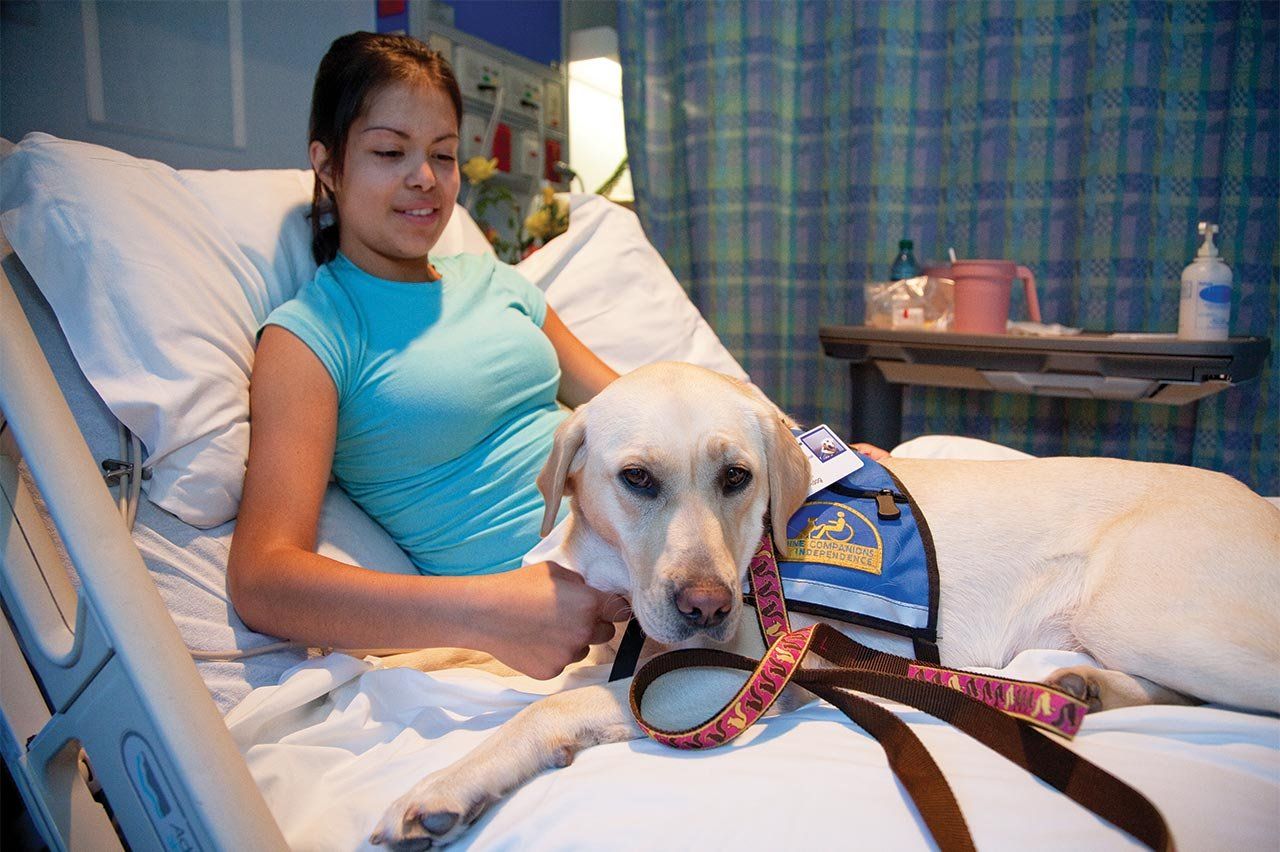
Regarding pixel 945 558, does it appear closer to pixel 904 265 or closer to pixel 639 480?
pixel 639 480

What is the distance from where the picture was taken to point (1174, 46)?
293 cm

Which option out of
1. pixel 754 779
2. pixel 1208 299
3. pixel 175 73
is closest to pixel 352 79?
pixel 175 73

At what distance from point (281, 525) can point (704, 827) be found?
0.91 metres

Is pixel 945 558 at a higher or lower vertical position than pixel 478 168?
lower

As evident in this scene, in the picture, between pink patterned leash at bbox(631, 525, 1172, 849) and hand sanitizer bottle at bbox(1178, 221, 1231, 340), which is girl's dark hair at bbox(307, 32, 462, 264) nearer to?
pink patterned leash at bbox(631, 525, 1172, 849)

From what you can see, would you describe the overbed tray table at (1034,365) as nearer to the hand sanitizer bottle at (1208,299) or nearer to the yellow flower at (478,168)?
the hand sanitizer bottle at (1208,299)

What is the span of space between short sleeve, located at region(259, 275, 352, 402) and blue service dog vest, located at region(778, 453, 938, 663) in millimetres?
945

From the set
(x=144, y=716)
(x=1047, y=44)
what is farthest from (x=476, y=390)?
(x=1047, y=44)

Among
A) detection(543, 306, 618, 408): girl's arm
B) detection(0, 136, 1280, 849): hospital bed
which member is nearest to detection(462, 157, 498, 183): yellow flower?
detection(543, 306, 618, 408): girl's arm

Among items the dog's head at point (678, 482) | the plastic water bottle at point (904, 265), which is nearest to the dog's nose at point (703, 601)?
the dog's head at point (678, 482)

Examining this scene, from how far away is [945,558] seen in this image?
1361 millimetres

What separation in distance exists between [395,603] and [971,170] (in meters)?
3.04

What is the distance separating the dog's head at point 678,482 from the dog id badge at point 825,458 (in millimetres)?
59

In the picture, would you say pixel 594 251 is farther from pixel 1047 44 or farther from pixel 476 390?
pixel 1047 44
